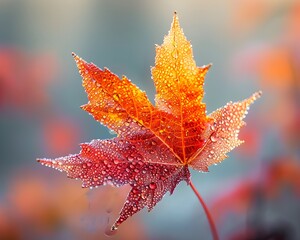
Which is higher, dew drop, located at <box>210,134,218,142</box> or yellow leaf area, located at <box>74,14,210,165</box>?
yellow leaf area, located at <box>74,14,210,165</box>

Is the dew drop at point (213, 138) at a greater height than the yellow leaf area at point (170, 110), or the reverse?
the yellow leaf area at point (170, 110)

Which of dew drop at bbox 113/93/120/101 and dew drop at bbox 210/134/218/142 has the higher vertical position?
dew drop at bbox 113/93/120/101

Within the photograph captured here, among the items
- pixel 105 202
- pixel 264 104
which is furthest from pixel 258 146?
pixel 105 202

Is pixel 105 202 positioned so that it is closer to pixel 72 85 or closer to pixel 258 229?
pixel 258 229

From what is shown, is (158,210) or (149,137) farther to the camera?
(158,210)
